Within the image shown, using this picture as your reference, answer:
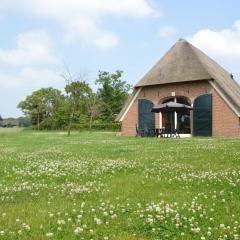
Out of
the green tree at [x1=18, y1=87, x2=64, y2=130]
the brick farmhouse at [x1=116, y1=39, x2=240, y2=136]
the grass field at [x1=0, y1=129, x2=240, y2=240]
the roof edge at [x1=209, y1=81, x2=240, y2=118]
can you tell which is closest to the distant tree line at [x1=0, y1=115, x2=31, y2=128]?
the green tree at [x1=18, y1=87, x2=64, y2=130]

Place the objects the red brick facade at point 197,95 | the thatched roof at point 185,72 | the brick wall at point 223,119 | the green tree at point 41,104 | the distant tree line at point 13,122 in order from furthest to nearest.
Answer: the distant tree line at point 13,122
the green tree at point 41,104
the thatched roof at point 185,72
the red brick facade at point 197,95
the brick wall at point 223,119

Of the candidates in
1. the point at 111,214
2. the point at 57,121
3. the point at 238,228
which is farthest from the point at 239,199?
the point at 57,121

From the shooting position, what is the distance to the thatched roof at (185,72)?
43.8m

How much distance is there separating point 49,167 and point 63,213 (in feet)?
23.5

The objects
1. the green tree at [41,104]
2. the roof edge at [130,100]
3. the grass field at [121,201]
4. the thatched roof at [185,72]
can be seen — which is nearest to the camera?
the grass field at [121,201]

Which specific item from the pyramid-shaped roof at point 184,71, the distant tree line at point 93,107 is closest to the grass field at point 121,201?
the pyramid-shaped roof at point 184,71

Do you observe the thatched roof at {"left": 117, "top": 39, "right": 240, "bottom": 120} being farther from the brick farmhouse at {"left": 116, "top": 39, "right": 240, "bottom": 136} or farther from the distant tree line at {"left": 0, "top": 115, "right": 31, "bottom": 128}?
the distant tree line at {"left": 0, "top": 115, "right": 31, "bottom": 128}

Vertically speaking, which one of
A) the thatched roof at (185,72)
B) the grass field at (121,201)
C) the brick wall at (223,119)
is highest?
the thatched roof at (185,72)

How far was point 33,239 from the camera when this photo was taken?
20.3 ft

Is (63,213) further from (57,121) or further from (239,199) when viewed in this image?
(57,121)

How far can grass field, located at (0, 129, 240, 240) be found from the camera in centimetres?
666

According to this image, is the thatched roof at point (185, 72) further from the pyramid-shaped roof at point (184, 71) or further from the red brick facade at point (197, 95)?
the red brick facade at point (197, 95)

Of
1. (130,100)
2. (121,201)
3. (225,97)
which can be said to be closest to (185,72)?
(225,97)

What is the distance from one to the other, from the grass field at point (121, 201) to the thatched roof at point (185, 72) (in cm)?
2972
